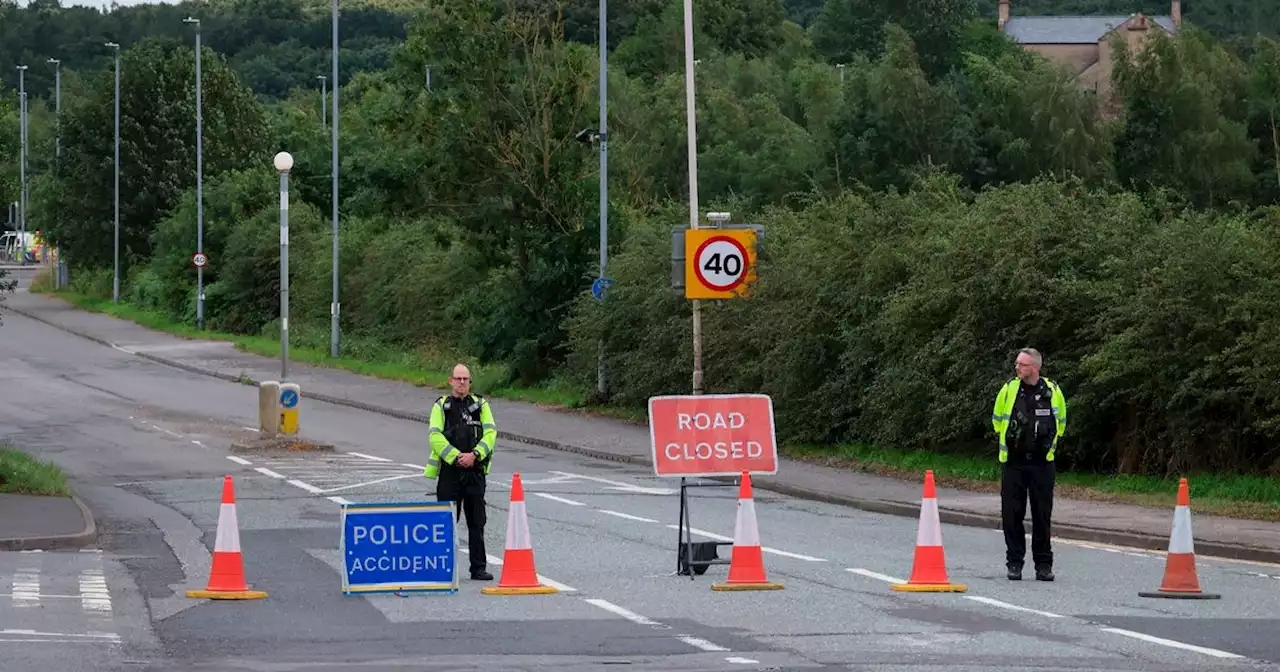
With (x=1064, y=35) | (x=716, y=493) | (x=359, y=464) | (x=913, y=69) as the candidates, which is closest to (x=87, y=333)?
(x=913, y=69)

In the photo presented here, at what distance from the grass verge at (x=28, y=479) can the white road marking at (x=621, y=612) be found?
36.7 feet

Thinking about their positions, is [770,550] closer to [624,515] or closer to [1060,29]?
[624,515]

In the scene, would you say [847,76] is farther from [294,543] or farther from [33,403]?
[294,543]

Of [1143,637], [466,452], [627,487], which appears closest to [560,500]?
[627,487]

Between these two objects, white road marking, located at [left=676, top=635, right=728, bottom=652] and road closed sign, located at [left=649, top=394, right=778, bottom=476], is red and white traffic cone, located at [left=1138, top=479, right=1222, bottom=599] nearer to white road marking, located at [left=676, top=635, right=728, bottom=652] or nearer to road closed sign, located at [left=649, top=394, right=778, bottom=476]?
road closed sign, located at [left=649, top=394, right=778, bottom=476]

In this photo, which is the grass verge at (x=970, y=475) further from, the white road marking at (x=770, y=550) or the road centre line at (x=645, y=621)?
the road centre line at (x=645, y=621)

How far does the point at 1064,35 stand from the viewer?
5113 inches

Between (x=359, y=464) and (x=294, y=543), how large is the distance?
10047mm

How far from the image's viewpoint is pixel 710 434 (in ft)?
54.7

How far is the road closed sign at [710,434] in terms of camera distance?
16578 millimetres

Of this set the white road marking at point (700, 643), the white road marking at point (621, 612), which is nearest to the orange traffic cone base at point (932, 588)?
the white road marking at point (621, 612)

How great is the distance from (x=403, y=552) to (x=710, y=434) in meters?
2.93

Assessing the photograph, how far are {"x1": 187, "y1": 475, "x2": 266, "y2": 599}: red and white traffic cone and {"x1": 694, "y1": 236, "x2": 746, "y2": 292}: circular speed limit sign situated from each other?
14.0 meters

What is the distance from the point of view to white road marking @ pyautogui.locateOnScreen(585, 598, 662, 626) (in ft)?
44.5
